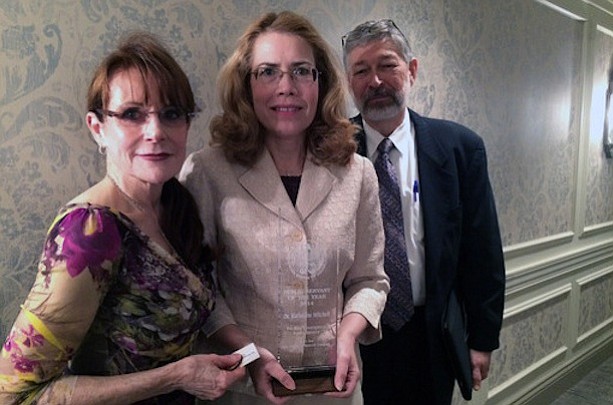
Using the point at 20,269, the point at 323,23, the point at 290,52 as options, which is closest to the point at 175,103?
the point at 290,52

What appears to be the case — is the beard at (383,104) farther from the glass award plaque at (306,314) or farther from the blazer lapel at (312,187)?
the glass award plaque at (306,314)

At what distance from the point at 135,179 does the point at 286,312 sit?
389 mm

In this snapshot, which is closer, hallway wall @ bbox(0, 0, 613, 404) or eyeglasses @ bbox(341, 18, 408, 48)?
hallway wall @ bbox(0, 0, 613, 404)

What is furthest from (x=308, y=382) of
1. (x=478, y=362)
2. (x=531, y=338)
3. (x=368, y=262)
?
(x=531, y=338)

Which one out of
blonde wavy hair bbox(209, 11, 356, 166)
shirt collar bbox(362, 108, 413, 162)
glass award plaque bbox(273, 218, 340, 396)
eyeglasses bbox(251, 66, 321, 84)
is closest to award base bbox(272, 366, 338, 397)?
glass award plaque bbox(273, 218, 340, 396)

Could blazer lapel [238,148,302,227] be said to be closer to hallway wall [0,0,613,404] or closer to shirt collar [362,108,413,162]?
hallway wall [0,0,613,404]

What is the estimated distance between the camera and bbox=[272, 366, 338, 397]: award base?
1003 mm

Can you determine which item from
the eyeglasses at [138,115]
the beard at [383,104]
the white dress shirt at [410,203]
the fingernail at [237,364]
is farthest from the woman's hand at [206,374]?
the beard at [383,104]

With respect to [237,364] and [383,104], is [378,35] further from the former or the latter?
[237,364]

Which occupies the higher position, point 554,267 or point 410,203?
point 410,203

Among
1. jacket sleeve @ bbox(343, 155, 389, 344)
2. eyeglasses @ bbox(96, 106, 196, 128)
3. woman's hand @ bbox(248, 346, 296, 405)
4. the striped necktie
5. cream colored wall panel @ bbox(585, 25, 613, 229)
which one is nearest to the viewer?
eyeglasses @ bbox(96, 106, 196, 128)

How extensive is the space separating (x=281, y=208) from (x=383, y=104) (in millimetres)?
612

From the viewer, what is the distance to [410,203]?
1558 mm

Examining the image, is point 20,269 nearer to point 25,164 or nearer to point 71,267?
point 25,164
